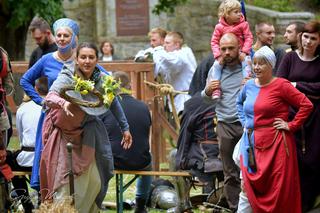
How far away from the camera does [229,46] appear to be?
10133 millimetres

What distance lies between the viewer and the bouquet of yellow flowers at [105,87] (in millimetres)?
9438

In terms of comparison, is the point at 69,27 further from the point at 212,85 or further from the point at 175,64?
the point at 175,64

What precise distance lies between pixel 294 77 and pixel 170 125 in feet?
14.1

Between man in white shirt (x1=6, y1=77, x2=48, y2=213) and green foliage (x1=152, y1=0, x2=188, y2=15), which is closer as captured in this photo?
Answer: man in white shirt (x1=6, y1=77, x2=48, y2=213)

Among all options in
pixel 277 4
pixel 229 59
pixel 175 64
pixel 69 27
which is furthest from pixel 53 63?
pixel 277 4

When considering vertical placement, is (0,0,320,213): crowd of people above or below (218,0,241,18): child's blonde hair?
below

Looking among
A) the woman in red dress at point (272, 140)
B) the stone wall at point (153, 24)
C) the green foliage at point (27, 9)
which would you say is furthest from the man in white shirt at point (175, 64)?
the stone wall at point (153, 24)

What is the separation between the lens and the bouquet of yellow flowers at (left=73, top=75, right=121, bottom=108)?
31.0 ft

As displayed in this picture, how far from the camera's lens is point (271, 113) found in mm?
9500

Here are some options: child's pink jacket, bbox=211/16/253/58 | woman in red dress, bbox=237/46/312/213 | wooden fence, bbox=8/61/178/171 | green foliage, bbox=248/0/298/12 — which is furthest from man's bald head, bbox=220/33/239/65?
green foliage, bbox=248/0/298/12

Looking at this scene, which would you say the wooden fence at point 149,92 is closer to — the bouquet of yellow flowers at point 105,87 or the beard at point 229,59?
the beard at point 229,59

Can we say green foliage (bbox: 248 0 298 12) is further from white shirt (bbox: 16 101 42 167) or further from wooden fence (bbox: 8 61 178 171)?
white shirt (bbox: 16 101 42 167)

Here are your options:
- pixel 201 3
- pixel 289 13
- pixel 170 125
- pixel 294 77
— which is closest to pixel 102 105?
pixel 294 77

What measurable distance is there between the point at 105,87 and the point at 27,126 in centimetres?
189
